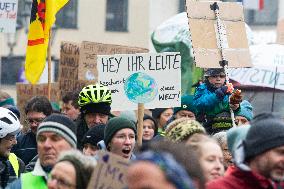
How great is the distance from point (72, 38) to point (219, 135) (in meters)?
32.4

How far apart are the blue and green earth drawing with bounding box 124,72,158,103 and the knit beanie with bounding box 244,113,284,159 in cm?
465

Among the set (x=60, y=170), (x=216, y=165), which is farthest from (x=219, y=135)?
(x=60, y=170)

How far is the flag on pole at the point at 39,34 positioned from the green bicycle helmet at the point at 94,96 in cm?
298

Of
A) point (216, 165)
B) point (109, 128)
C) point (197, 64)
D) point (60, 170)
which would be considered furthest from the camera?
point (197, 64)

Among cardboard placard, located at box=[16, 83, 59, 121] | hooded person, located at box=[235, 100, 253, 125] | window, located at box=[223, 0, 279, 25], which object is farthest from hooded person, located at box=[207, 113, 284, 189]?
window, located at box=[223, 0, 279, 25]

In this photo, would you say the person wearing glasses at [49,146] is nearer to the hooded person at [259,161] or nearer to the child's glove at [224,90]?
the hooded person at [259,161]

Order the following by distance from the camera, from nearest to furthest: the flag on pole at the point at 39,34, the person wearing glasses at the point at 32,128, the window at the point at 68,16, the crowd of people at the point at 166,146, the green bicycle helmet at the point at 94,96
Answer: the crowd of people at the point at 166,146 < the green bicycle helmet at the point at 94,96 < the person wearing glasses at the point at 32,128 < the flag on pole at the point at 39,34 < the window at the point at 68,16

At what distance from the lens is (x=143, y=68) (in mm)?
11273

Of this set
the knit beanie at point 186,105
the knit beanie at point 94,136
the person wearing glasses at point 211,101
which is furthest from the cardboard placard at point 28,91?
the knit beanie at point 94,136

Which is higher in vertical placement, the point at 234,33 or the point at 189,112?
the point at 234,33

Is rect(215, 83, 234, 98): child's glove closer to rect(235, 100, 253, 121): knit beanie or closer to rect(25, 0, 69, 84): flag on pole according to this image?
rect(235, 100, 253, 121): knit beanie

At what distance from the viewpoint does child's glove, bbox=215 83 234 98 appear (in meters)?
10.7

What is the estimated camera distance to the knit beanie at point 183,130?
729cm

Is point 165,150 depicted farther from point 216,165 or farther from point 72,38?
point 72,38
